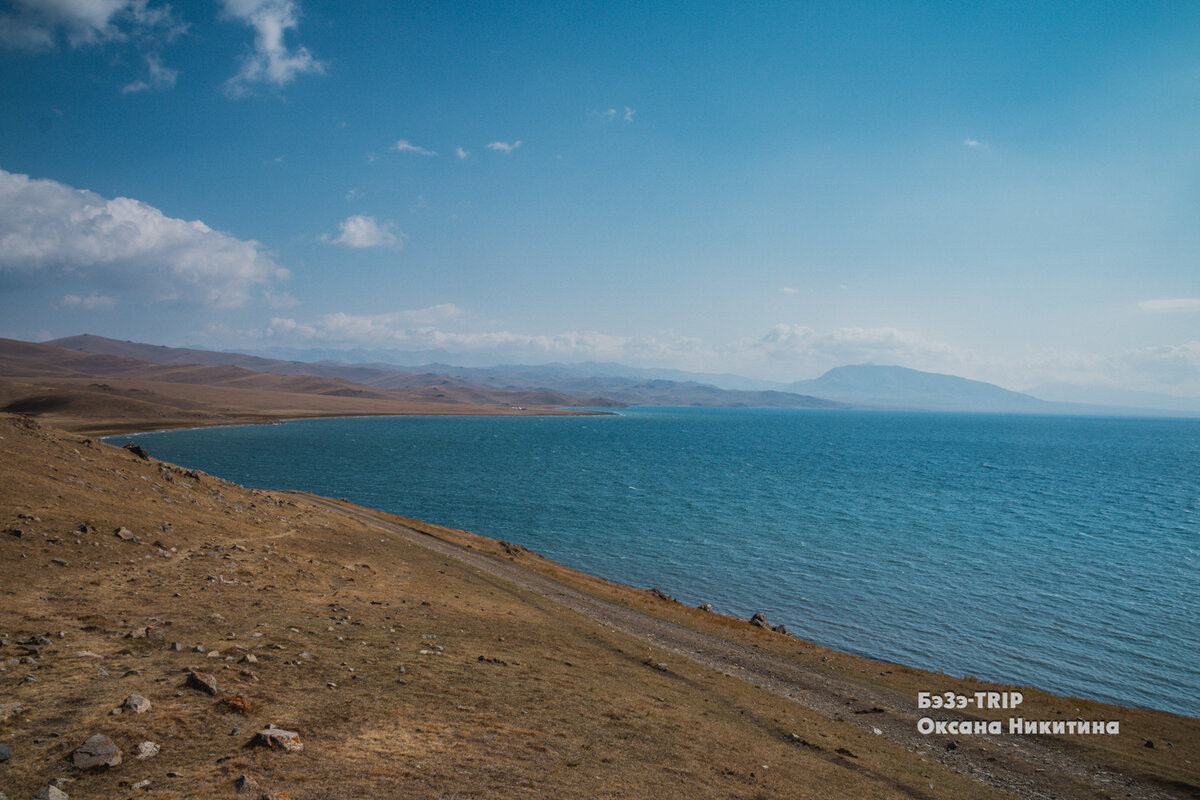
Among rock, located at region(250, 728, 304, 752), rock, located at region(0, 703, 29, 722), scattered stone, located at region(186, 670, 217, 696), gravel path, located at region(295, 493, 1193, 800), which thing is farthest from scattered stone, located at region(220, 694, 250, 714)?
gravel path, located at region(295, 493, 1193, 800)

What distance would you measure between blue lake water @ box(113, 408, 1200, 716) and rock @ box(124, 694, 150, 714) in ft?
108

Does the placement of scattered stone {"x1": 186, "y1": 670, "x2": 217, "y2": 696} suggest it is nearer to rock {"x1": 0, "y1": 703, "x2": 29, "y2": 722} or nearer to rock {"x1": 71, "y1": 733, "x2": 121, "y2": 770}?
rock {"x1": 71, "y1": 733, "x2": 121, "y2": 770}

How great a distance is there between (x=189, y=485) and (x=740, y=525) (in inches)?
1918

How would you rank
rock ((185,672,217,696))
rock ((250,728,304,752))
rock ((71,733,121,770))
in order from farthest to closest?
rock ((185,672,217,696)) < rock ((250,728,304,752)) < rock ((71,733,121,770))

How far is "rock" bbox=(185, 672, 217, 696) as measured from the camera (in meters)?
11.4

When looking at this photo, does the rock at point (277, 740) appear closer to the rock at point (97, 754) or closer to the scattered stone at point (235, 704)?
the scattered stone at point (235, 704)

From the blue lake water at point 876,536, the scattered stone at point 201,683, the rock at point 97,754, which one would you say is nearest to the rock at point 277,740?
the rock at point 97,754

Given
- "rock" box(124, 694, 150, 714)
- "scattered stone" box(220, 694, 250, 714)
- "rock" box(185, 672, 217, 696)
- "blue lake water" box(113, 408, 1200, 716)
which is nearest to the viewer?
"rock" box(124, 694, 150, 714)

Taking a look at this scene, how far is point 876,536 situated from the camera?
187 feet

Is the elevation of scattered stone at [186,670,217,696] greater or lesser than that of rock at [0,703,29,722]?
lesser

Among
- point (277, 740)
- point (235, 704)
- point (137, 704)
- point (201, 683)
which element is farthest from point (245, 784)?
point (201, 683)

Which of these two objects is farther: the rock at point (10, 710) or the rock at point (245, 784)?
the rock at point (10, 710)

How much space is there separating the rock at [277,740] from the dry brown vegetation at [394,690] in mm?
192

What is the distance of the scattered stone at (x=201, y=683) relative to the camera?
1136 centimetres
